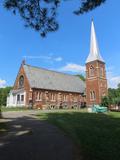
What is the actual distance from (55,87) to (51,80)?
244cm

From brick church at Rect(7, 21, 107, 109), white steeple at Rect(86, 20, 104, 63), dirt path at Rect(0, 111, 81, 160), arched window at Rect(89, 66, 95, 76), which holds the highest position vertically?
white steeple at Rect(86, 20, 104, 63)

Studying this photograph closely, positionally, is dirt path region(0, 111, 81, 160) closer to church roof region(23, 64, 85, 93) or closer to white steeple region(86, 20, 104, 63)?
church roof region(23, 64, 85, 93)

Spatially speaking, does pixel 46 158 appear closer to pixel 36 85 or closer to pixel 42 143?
pixel 42 143

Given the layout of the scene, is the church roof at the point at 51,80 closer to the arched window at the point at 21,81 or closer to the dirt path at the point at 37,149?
the arched window at the point at 21,81

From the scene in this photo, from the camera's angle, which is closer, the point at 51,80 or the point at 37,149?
the point at 37,149

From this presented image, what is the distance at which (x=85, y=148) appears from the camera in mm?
8484

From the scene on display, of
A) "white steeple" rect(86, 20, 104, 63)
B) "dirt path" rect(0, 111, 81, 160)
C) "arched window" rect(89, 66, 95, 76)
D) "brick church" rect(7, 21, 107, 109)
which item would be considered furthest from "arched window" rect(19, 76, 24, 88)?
"dirt path" rect(0, 111, 81, 160)

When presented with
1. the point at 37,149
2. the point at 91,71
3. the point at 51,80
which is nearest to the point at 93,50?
the point at 91,71

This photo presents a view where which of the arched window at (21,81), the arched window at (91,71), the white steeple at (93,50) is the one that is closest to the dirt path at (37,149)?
the arched window at (21,81)

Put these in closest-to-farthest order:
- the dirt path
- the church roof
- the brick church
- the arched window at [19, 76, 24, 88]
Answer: the dirt path → the brick church → the church roof → the arched window at [19, 76, 24, 88]

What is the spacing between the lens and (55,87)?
5278 cm

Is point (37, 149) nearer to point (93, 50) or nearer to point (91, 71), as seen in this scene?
point (91, 71)

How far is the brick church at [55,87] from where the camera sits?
4847cm

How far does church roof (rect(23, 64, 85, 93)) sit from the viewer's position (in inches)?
1960
